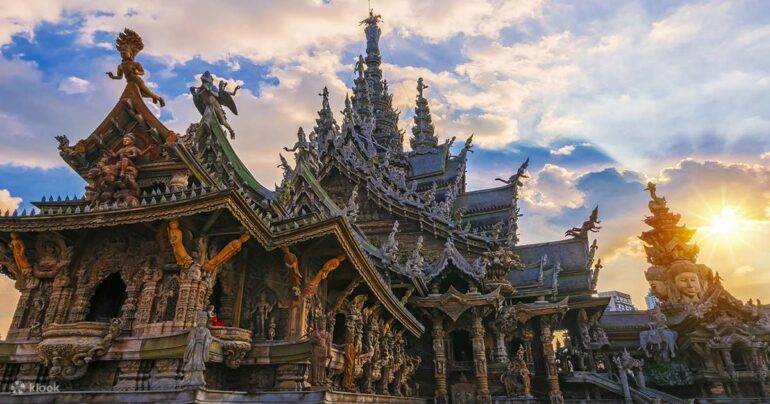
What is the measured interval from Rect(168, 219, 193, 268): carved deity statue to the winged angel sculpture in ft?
16.5

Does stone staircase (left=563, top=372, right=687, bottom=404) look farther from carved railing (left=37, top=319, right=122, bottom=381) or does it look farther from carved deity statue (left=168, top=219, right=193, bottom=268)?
carved railing (left=37, top=319, right=122, bottom=381)

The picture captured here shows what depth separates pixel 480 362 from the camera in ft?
49.9

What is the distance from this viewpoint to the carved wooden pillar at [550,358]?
50.3 ft

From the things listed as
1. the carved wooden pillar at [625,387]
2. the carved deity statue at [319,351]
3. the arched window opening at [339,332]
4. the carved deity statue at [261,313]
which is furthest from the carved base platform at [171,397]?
the carved wooden pillar at [625,387]

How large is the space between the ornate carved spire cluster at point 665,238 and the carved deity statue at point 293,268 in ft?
70.3

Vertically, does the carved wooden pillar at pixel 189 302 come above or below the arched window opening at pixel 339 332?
below

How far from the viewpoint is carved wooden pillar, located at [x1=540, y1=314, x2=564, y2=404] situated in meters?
15.3

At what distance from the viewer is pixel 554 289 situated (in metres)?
17.8

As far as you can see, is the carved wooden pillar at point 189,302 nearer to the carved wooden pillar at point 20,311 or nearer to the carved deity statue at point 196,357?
the carved deity statue at point 196,357


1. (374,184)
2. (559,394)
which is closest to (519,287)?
(559,394)

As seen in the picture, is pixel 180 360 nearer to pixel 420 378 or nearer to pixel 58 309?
pixel 58 309

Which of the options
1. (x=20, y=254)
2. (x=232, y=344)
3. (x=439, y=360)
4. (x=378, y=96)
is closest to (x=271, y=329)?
(x=232, y=344)

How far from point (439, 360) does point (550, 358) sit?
12.6 feet

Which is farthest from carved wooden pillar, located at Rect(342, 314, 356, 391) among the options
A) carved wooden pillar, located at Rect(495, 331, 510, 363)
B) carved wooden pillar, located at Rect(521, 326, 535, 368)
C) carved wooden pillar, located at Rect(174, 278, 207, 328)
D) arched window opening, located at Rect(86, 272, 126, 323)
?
carved wooden pillar, located at Rect(521, 326, 535, 368)
